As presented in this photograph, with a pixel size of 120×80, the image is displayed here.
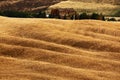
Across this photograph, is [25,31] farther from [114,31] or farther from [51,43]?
[114,31]

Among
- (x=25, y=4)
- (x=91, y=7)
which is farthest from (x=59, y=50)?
(x=25, y=4)

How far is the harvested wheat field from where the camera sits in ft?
104

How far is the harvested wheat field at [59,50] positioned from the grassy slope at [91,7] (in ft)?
119

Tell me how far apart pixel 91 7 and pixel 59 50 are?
5195 centimetres

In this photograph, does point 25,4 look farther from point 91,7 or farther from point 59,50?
point 59,50

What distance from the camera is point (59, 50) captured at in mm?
38062

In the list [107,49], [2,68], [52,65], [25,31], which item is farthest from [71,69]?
[25,31]

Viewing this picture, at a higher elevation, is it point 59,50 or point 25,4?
point 59,50

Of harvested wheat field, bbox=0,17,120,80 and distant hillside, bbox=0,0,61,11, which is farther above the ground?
harvested wheat field, bbox=0,17,120,80

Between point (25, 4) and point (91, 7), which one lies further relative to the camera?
point (25, 4)

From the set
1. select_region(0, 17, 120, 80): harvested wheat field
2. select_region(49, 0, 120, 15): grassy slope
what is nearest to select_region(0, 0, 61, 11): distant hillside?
select_region(49, 0, 120, 15): grassy slope

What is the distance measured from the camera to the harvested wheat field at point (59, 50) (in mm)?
31641

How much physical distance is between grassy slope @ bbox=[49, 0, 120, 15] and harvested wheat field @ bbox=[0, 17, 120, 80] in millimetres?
36377

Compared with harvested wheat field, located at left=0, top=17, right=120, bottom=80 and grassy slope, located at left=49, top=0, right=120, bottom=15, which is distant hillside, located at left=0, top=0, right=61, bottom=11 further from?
harvested wheat field, located at left=0, top=17, right=120, bottom=80
